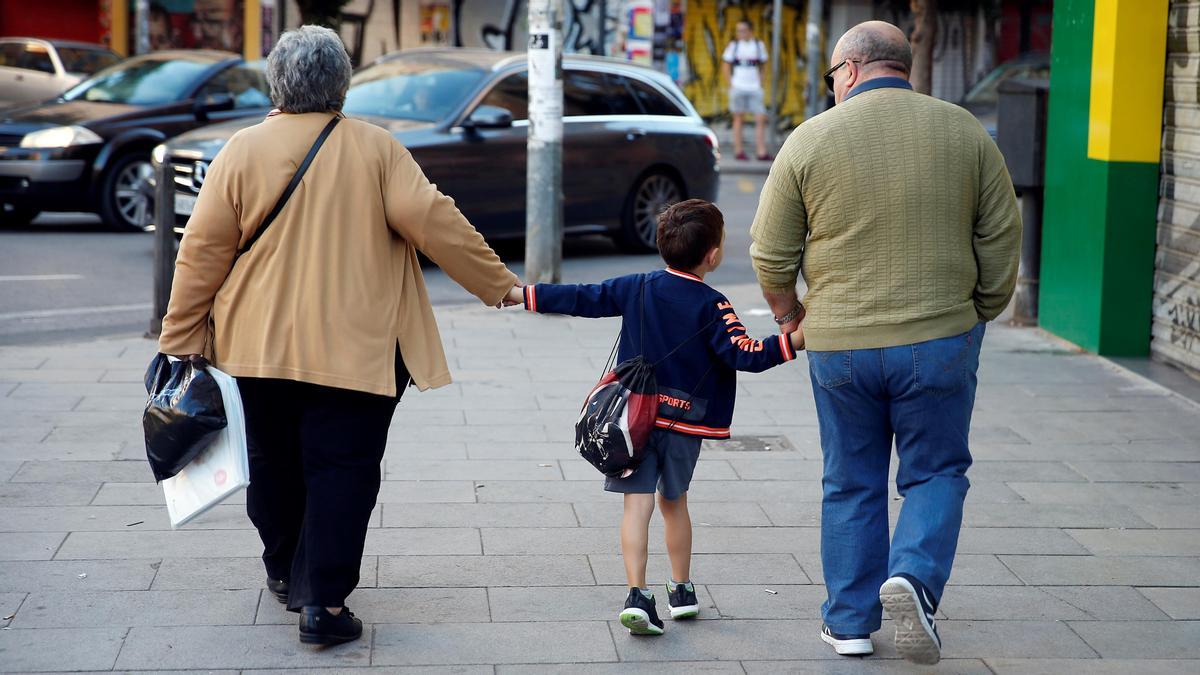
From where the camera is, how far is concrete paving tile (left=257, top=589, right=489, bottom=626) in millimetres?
4406

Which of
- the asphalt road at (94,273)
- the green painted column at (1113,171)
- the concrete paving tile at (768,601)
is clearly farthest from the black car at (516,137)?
the concrete paving tile at (768,601)

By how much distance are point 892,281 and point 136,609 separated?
2.35 metres

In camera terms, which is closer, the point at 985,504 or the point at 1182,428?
the point at 985,504

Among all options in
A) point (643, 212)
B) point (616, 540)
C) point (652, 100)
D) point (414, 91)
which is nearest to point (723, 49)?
point (652, 100)

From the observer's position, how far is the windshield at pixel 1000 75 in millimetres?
19594

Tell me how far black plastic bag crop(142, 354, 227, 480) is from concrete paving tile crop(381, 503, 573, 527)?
1315mm

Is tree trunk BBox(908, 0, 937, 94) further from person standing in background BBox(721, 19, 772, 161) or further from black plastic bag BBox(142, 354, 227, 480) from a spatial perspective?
black plastic bag BBox(142, 354, 227, 480)

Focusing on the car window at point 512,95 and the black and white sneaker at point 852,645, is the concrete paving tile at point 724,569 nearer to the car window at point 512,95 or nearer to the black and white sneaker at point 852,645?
the black and white sneaker at point 852,645

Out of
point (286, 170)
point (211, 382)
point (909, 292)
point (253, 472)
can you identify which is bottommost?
point (253, 472)

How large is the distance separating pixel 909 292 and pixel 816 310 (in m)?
0.26

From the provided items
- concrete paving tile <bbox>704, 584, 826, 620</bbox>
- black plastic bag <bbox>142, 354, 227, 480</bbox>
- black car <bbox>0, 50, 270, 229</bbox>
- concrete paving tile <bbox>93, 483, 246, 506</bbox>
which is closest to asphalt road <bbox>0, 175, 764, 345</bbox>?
black car <bbox>0, 50, 270, 229</bbox>

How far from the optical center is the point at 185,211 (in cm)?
1141

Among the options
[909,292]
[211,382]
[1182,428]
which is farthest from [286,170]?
[1182,428]

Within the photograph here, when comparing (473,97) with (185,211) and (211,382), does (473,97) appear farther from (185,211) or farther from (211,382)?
(211,382)
